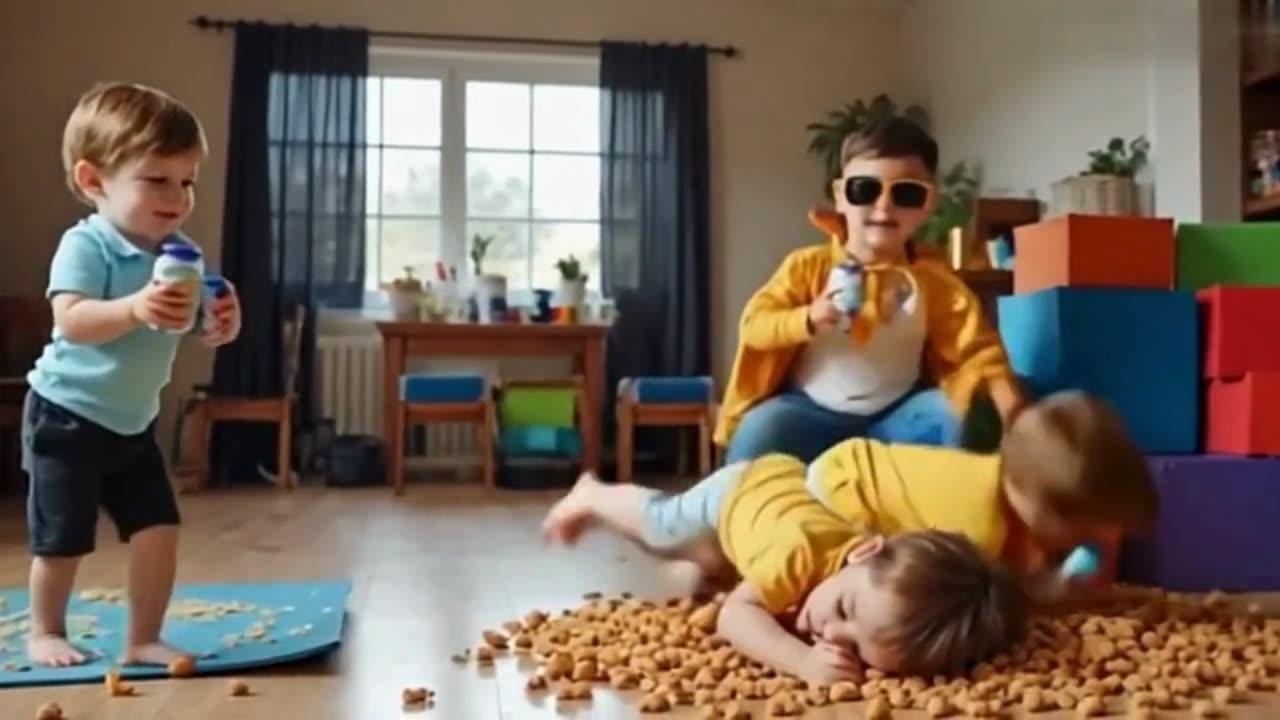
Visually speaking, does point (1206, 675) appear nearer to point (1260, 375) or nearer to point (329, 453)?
point (1260, 375)

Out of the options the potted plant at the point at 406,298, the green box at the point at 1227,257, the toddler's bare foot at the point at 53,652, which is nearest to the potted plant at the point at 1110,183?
the green box at the point at 1227,257

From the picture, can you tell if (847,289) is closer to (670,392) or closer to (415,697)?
(415,697)

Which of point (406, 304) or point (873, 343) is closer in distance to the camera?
point (873, 343)

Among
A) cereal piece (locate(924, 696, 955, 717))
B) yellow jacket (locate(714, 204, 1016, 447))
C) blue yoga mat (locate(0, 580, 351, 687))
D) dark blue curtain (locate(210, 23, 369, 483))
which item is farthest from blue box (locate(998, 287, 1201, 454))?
dark blue curtain (locate(210, 23, 369, 483))

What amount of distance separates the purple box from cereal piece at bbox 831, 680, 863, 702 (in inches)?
39.6

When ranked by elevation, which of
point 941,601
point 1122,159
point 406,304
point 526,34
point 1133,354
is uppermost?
point 526,34

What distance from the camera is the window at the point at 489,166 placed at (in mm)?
5512

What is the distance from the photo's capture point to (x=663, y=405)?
16.0ft

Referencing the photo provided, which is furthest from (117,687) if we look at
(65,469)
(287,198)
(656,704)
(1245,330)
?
(287,198)

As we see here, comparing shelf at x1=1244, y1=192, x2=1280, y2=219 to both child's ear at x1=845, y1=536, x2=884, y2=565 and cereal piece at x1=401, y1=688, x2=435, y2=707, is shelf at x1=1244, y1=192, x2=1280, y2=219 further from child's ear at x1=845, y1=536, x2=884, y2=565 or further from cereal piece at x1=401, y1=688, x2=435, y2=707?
cereal piece at x1=401, y1=688, x2=435, y2=707

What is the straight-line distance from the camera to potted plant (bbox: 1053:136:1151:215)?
149 inches

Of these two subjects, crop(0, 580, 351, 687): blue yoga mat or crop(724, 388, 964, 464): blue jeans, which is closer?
crop(0, 580, 351, 687): blue yoga mat

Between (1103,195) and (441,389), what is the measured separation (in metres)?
2.26

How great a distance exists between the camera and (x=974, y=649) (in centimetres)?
163
